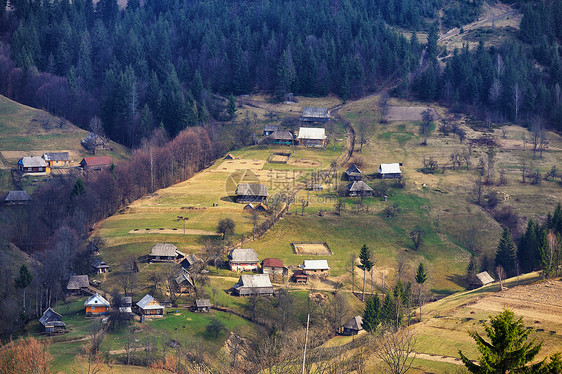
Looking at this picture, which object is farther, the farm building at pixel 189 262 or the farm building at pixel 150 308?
the farm building at pixel 189 262

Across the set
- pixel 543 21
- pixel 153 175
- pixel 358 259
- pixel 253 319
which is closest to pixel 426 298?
pixel 358 259

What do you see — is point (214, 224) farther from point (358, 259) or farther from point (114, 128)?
point (114, 128)

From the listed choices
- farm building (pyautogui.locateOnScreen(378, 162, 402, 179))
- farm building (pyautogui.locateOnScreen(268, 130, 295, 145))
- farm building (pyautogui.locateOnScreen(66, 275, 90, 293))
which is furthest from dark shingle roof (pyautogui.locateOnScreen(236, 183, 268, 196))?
farm building (pyautogui.locateOnScreen(66, 275, 90, 293))

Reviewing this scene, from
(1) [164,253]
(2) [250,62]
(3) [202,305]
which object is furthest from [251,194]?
(2) [250,62]

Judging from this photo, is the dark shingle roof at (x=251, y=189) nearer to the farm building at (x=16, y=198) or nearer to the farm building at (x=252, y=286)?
the farm building at (x=252, y=286)

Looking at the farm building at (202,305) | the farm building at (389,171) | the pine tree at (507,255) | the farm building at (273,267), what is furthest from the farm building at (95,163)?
the pine tree at (507,255)
